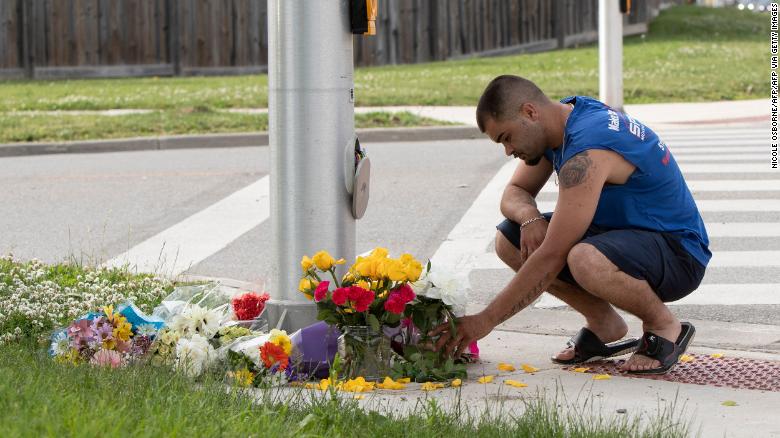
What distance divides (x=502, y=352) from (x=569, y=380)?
26.2 inches

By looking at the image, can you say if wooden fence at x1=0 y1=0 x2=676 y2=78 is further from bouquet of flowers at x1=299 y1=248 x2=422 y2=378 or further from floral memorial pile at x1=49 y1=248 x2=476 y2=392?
bouquet of flowers at x1=299 y1=248 x2=422 y2=378

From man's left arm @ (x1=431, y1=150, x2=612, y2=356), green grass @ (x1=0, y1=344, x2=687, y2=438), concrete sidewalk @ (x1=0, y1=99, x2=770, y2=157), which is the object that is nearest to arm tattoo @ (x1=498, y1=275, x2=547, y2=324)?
man's left arm @ (x1=431, y1=150, x2=612, y2=356)

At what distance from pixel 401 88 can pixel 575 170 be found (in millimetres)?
14021

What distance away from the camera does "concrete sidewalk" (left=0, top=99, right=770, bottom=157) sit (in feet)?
45.6

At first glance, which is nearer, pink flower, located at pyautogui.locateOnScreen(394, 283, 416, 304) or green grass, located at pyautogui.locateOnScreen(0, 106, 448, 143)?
pink flower, located at pyautogui.locateOnScreen(394, 283, 416, 304)

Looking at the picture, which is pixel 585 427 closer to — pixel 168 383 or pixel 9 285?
pixel 168 383

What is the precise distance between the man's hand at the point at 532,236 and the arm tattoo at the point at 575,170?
41 centimetres

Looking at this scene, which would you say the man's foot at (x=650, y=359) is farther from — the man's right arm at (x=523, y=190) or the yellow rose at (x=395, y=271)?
the yellow rose at (x=395, y=271)

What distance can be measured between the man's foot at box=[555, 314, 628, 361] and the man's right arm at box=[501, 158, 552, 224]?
569 mm

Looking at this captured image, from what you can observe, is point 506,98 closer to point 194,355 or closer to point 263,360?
point 263,360

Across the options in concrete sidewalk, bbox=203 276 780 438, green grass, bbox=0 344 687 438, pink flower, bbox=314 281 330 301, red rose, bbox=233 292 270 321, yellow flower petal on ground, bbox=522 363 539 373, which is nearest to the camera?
green grass, bbox=0 344 687 438

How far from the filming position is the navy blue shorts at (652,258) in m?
5.02

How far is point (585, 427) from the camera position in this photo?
12.7 ft

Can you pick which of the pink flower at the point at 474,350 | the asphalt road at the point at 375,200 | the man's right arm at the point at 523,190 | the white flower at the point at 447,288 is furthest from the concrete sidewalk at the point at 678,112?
the white flower at the point at 447,288
